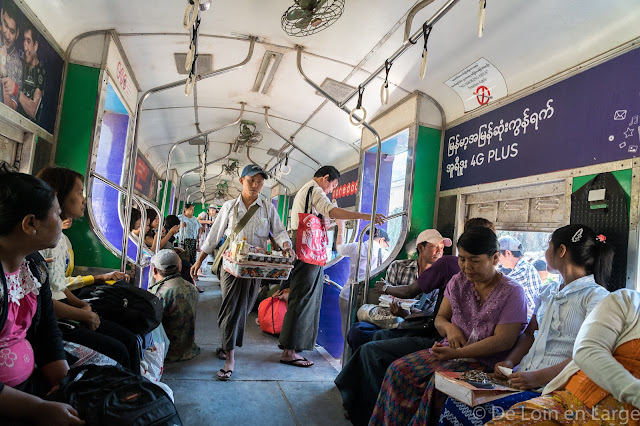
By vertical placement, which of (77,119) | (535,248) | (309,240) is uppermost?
(77,119)

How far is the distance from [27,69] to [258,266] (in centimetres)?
211

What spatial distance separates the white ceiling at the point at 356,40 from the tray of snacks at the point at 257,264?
1.91 m

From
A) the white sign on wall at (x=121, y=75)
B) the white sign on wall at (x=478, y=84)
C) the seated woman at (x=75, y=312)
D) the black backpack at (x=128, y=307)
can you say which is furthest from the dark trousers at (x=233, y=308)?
the white sign on wall at (x=478, y=84)

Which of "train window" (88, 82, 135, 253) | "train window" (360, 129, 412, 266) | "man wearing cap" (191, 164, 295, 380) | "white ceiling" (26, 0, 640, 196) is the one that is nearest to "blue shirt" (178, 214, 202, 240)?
"train window" (88, 82, 135, 253)

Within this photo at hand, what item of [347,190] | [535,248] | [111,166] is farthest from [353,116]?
[347,190]

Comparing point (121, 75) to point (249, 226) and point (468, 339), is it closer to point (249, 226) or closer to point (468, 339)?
point (249, 226)

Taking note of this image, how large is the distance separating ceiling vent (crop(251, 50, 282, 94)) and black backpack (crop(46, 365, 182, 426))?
334 centimetres

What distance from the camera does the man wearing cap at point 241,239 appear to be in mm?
3092

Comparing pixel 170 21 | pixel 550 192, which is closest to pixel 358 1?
pixel 170 21

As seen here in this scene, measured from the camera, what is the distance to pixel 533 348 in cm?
197

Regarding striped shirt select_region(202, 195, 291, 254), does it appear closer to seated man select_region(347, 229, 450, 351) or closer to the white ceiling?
seated man select_region(347, 229, 450, 351)

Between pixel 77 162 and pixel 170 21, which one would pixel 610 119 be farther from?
pixel 77 162

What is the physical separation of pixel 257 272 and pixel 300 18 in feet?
6.19

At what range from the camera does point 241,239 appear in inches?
124
